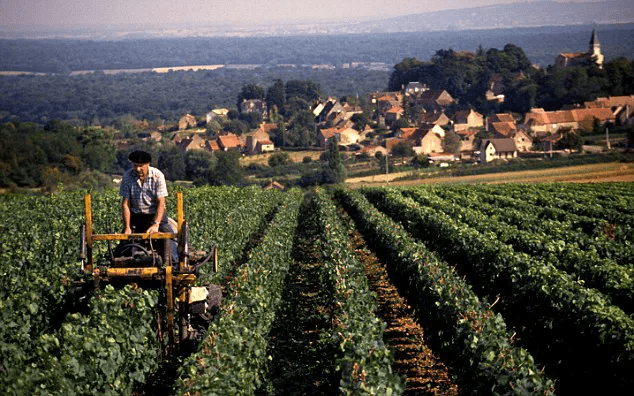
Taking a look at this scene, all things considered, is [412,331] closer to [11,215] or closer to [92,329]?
[92,329]

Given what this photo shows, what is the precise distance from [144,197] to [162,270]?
921 mm

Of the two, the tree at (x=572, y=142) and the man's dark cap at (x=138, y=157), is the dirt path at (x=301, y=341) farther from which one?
the tree at (x=572, y=142)

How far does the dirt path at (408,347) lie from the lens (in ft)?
35.6

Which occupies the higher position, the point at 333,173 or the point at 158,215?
the point at 158,215

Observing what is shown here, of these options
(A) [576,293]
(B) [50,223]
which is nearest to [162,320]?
(A) [576,293]

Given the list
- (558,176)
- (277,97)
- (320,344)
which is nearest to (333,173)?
(558,176)

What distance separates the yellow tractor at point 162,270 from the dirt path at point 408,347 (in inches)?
93.7

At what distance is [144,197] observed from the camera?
10.4m

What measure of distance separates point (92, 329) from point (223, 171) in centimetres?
6246

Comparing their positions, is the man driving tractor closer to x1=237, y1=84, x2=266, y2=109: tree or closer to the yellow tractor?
the yellow tractor

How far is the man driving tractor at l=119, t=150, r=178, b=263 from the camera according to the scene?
10.2m

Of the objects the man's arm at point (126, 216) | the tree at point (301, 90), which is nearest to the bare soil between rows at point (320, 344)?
the man's arm at point (126, 216)

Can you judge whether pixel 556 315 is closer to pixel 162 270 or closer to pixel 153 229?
pixel 162 270

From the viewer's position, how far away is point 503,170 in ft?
219
